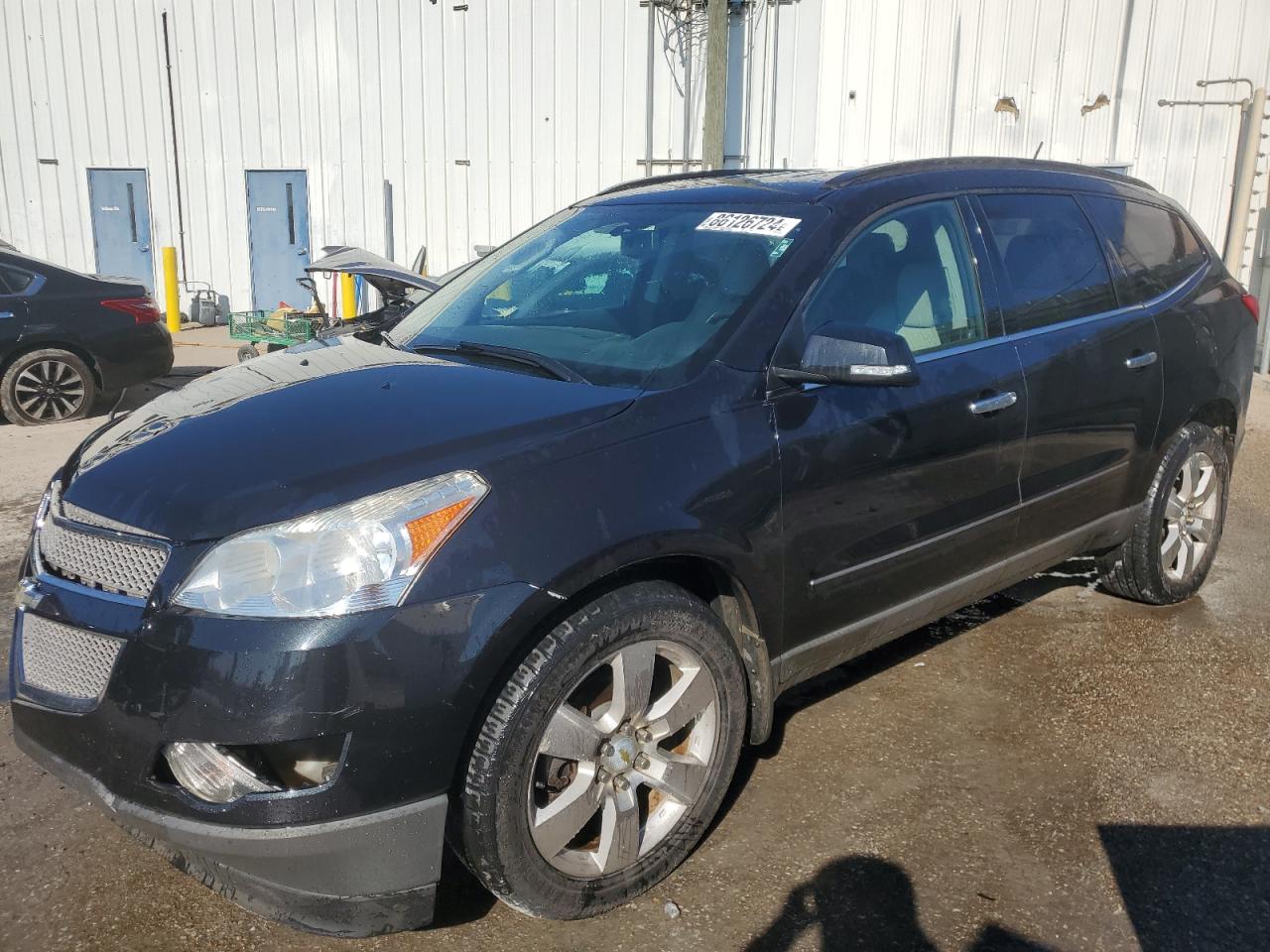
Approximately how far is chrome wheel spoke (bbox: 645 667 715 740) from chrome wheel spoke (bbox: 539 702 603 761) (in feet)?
0.59

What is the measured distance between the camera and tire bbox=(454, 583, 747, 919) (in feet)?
7.25

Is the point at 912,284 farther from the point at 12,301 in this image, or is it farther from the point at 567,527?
the point at 12,301

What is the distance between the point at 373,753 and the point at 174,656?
0.43 m

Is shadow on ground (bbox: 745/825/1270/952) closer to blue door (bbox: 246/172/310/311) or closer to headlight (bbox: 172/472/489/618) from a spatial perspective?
headlight (bbox: 172/472/489/618)

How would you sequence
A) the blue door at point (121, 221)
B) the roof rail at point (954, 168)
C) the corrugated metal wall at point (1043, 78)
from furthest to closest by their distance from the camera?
the blue door at point (121, 221), the corrugated metal wall at point (1043, 78), the roof rail at point (954, 168)

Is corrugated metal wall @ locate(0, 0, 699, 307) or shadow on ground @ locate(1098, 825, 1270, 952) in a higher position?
corrugated metal wall @ locate(0, 0, 699, 307)

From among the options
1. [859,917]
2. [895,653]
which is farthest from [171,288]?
[859,917]

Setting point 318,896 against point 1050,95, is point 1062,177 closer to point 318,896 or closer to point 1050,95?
point 318,896

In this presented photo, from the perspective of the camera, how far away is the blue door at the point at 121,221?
15.8 meters

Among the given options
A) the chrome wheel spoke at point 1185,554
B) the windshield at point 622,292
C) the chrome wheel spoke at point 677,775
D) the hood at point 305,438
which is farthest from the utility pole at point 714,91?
the chrome wheel spoke at point 677,775

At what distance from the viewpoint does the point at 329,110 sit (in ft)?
48.5

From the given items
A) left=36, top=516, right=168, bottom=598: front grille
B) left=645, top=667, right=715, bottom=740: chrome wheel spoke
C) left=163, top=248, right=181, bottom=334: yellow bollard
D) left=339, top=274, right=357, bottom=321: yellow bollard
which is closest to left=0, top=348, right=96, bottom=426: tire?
left=339, top=274, right=357, bottom=321: yellow bollard

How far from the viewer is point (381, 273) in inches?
296

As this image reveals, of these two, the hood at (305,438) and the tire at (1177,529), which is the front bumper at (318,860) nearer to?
the hood at (305,438)
